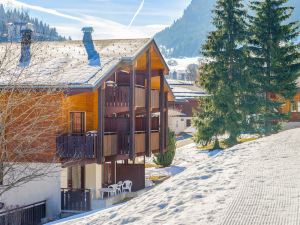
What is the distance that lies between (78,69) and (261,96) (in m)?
18.9

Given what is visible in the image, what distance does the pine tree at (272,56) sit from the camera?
37.0 metres

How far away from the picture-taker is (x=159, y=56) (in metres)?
27.4

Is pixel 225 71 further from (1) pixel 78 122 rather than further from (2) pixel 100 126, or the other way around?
(2) pixel 100 126

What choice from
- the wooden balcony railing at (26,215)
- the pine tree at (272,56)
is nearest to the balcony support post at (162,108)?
the wooden balcony railing at (26,215)

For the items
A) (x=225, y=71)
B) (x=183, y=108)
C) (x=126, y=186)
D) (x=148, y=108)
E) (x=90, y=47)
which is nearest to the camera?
(x=90, y=47)

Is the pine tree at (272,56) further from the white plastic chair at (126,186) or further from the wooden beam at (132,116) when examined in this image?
the wooden beam at (132,116)

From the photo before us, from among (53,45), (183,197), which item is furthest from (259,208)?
(53,45)

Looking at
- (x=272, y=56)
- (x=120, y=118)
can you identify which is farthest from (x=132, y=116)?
(x=272, y=56)

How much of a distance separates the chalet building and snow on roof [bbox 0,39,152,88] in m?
0.04

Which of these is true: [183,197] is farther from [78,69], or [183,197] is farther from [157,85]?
[157,85]

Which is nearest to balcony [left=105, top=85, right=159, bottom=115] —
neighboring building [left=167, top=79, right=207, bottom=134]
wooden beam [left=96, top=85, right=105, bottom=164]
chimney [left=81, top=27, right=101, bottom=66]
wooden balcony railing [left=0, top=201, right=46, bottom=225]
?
chimney [left=81, top=27, right=101, bottom=66]

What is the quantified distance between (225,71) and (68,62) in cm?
1516

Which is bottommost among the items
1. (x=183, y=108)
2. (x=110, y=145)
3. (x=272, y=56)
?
(x=110, y=145)

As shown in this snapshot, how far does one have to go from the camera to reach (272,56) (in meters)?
36.8
